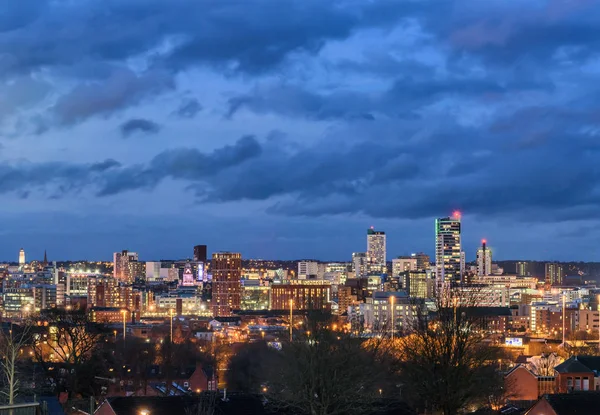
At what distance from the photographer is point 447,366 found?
38.4m

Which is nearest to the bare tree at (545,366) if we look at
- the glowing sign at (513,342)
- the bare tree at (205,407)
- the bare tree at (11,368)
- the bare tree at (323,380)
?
the bare tree at (323,380)

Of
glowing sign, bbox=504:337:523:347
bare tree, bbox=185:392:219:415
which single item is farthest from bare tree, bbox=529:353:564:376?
glowing sign, bbox=504:337:523:347

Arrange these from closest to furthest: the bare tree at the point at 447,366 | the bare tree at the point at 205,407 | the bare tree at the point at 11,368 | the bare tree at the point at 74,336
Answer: the bare tree at the point at 11,368 < the bare tree at the point at 447,366 < the bare tree at the point at 205,407 < the bare tree at the point at 74,336

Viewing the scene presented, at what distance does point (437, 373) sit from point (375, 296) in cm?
16042

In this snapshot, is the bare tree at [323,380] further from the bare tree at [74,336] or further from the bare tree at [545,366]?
the bare tree at [545,366]

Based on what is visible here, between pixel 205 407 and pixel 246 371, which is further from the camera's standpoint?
pixel 246 371

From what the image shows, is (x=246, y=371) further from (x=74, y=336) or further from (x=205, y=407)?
(x=205, y=407)

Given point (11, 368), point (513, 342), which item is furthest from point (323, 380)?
point (513, 342)

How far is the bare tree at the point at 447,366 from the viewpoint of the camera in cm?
3834

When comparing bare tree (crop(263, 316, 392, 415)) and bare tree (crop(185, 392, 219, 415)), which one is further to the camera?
bare tree (crop(263, 316, 392, 415))

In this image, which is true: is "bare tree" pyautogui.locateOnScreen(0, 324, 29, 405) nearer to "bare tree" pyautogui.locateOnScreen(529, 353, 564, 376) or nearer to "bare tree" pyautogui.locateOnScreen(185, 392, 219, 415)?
"bare tree" pyautogui.locateOnScreen(185, 392, 219, 415)

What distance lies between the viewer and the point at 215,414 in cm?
4147

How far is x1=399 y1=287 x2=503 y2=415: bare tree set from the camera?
126 ft

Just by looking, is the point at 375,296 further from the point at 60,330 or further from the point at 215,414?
the point at 215,414
